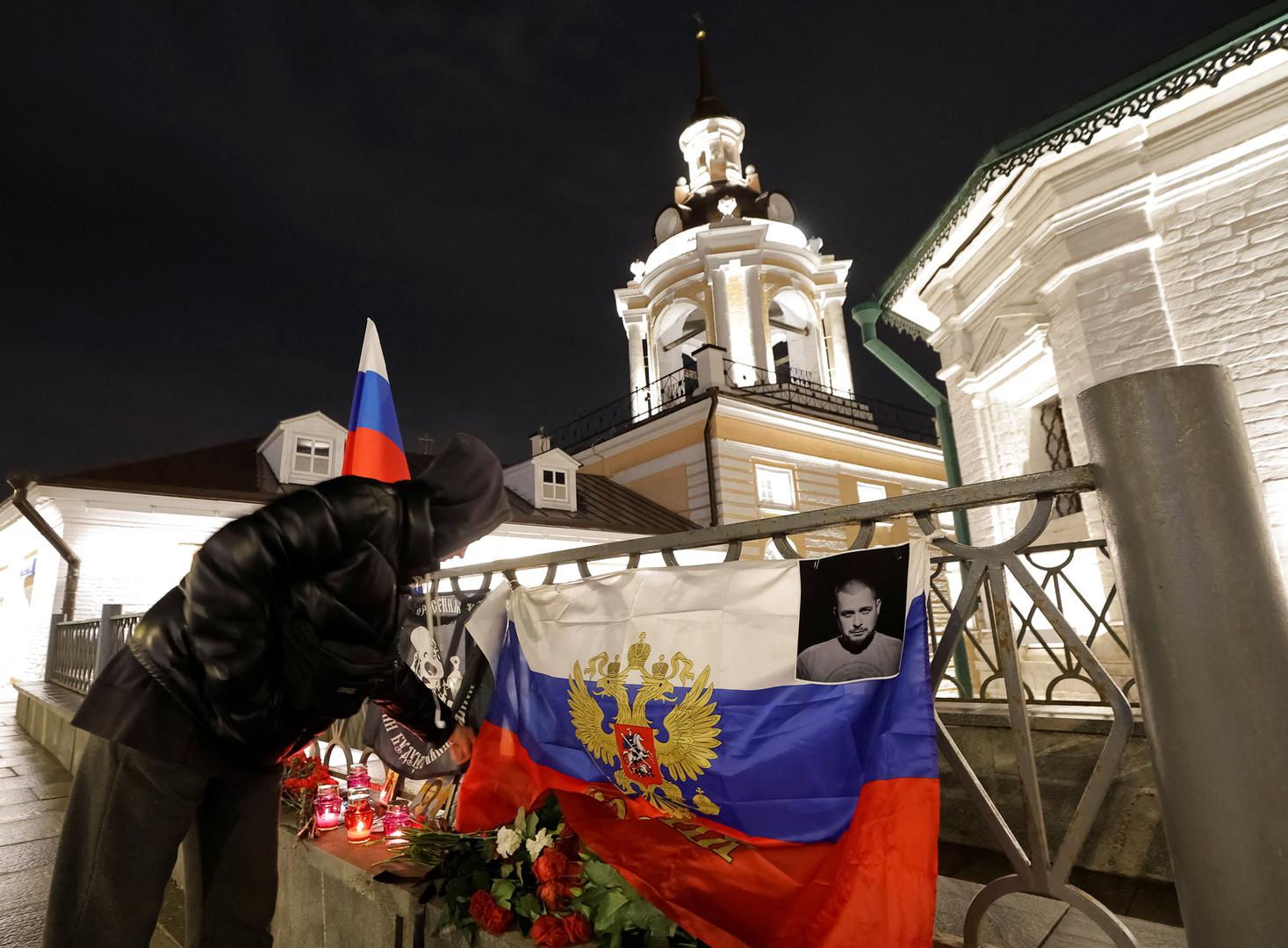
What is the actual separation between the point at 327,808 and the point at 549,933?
1.81 meters

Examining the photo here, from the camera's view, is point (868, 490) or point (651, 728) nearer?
point (651, 728)

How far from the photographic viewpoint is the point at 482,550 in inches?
599

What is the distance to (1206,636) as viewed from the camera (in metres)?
1.54

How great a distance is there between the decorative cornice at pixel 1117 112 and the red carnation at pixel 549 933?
22.6 feet

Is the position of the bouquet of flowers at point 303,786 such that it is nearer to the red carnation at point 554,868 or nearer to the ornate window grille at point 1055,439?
the red carnation at point 554,868

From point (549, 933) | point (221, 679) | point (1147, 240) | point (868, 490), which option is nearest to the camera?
point (221, 679)

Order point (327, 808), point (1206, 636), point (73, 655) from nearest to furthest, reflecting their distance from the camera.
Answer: point (1206, 636) < point (327, 808) < point (73, 655)

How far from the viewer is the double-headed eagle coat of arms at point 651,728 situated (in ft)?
6.86

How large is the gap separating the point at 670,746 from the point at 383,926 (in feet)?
5.02

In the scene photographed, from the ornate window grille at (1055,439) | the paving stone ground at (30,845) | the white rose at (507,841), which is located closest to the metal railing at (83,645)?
the paving stone ground at (30,845)

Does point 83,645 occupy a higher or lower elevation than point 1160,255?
lower

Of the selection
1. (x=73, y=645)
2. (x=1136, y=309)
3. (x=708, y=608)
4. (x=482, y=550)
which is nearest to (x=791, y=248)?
(x=482, y=550)

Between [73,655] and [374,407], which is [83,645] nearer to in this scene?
[73,655]

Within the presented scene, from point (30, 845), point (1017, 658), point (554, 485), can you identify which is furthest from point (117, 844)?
point (554, 485)
